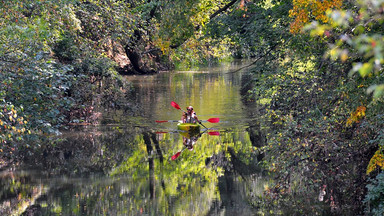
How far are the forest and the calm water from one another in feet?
2.51

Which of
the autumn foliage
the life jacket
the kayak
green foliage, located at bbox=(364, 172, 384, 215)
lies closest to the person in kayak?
the life jacket

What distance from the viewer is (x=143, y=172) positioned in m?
15.1

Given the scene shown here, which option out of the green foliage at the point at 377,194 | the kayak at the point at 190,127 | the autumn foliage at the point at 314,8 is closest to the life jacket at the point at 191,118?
the kayak at the point at 190,127

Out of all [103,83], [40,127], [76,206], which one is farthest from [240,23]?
[76,206]

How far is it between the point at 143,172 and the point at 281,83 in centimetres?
510

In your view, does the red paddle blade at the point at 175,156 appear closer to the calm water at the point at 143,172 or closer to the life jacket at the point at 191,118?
the calm water at the point at 143,172

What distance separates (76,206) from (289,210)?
4760mm

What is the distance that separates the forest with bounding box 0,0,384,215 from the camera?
8297mm

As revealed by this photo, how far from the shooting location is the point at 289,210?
36.5 feet

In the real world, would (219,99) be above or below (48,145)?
above

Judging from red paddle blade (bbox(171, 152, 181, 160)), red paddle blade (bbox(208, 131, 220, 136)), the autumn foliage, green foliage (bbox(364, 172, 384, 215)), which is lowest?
green foliage (bbox(364, 172, 384, 215))

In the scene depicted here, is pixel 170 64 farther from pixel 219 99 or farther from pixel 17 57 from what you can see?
pixel 17 57

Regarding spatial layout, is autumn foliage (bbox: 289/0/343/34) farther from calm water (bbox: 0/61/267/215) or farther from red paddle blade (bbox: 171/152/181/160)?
red paddle blade (bbox: 171/152/181/160)

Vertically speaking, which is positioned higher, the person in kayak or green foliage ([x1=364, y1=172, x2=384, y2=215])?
the person in kayak
